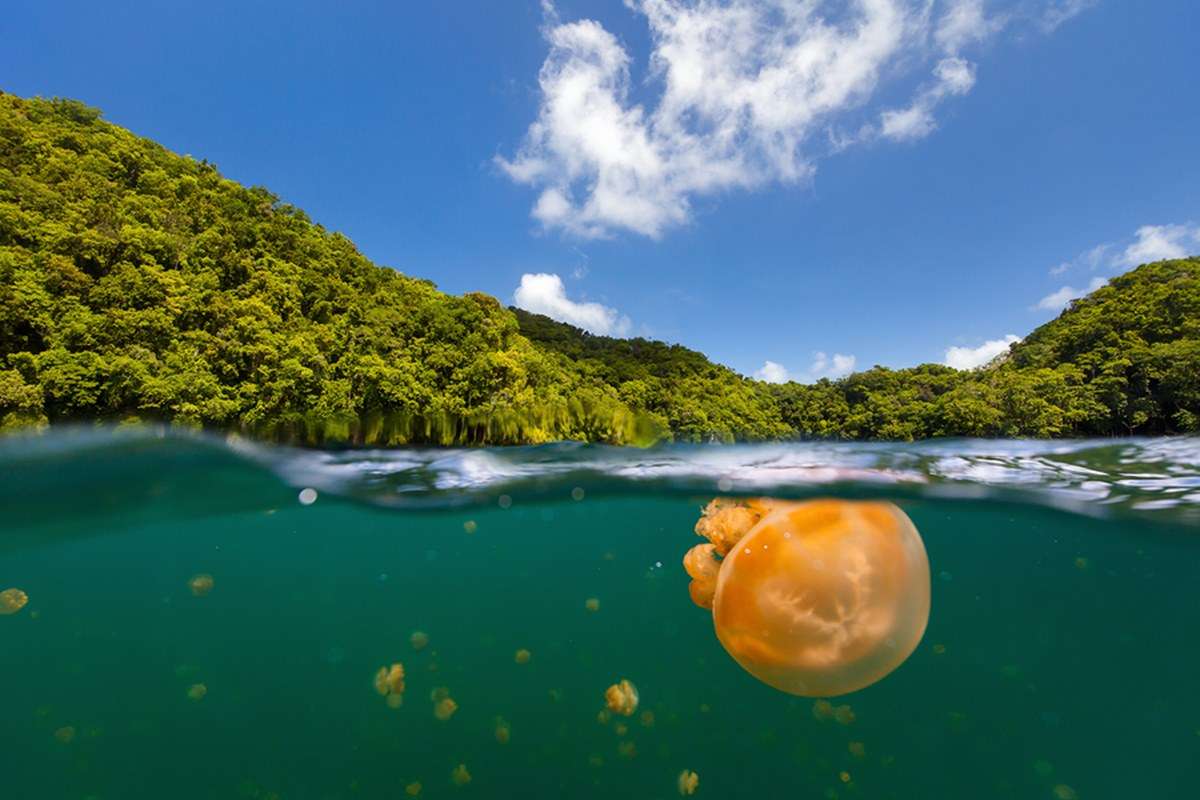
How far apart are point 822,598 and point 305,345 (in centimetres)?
2085

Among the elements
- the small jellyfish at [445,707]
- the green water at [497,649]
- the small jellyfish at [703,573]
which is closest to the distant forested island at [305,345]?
the green water at [497,649]

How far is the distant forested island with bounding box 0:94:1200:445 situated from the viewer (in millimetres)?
14773

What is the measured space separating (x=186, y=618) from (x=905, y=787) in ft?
133

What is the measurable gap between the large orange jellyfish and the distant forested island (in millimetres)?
7000

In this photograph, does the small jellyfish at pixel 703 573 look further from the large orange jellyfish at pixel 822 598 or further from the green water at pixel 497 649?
the green water at pixel 497 649

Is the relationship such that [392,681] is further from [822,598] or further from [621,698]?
[822,598]

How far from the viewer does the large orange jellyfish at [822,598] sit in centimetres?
405

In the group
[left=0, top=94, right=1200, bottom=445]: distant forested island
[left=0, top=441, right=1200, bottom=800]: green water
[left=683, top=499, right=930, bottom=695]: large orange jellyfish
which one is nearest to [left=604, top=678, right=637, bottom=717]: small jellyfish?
[left=0, top=441, right=1200, bottom=800]: green water

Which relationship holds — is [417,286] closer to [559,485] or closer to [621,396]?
[621,396]

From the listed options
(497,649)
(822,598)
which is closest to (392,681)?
(822,598)

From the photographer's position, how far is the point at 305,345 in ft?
65.7

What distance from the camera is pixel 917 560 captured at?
15.0ft

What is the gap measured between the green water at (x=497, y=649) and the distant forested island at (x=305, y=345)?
333 cm

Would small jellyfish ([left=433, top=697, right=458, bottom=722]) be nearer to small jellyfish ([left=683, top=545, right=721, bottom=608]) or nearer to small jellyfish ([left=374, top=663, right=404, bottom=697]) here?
small jellyfish ([left=374, top=663, right=404, bottom=697])
